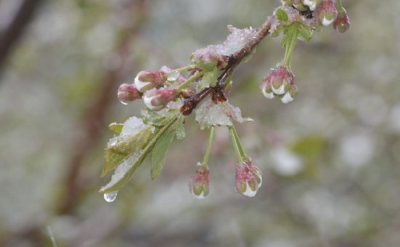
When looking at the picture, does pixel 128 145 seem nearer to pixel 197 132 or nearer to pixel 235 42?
pixel 235 42

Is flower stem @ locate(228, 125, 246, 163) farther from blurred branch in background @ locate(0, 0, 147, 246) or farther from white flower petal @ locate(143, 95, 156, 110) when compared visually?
blurred branch in background @ locate(0, 0, 147, 246)

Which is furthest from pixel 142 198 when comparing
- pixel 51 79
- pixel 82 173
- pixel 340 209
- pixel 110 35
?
pixel 51 79

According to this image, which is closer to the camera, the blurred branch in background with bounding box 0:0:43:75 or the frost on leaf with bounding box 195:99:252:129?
the frost on leaf with bounding box 195:99:252:129

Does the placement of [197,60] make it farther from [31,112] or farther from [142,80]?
[31,112]

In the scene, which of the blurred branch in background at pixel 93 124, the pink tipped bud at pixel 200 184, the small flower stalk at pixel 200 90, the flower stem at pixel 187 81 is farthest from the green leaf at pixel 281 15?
the blurred branch in background at pixel 93 124

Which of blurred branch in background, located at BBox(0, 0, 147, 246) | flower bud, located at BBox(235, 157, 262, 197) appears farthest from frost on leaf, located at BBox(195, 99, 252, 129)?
blurred branch in background, located at BBox(0, 0, 147, 246)

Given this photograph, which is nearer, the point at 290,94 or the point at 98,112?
the point at 290,94

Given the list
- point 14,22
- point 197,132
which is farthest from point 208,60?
point 197,132
